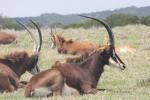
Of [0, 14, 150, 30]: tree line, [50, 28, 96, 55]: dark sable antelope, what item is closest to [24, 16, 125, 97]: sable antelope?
[50, 28, 96, 55]: dark sable antelope

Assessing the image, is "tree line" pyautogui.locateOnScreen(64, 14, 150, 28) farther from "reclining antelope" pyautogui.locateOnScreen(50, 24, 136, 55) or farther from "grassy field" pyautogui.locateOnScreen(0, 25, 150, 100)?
"reclining antelope" pyautogui.locateOnScreen(50, 24, 136, 55)

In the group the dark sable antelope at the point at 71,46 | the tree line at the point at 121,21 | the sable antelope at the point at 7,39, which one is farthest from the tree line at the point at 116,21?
the dark sable antelope at the point at 71,46

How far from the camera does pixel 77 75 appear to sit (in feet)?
38.3

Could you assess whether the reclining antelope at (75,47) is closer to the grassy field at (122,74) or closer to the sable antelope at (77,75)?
the grassy field at (122,74)

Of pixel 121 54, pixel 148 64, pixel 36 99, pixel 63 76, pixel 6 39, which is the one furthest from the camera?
pixel 6 39

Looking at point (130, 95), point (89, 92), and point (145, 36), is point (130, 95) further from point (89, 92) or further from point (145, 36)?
point (145, 36)

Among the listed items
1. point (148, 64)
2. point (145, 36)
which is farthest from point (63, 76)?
point (145, 36)

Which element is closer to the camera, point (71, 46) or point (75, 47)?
point (75, 47)

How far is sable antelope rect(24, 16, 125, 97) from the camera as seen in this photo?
11102 millimetres

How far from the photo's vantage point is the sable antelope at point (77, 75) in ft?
36.4

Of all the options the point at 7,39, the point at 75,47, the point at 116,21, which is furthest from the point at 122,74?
the point at 116,21

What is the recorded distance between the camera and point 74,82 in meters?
11.5

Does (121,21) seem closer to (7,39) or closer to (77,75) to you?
(7,39)

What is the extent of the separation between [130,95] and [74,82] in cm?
118
